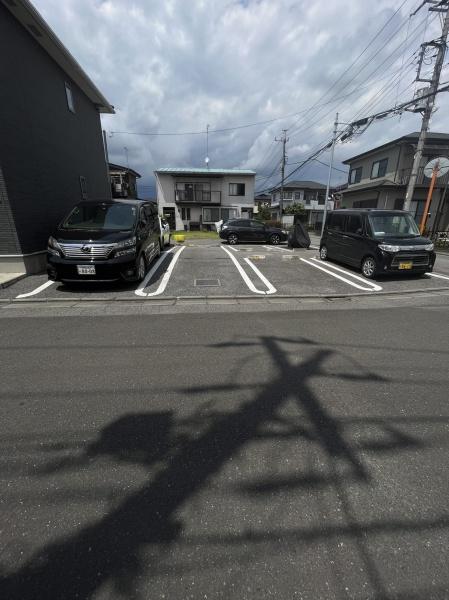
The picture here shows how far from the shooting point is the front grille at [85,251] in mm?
5637

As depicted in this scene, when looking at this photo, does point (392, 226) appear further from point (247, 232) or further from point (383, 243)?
point (247, 232)

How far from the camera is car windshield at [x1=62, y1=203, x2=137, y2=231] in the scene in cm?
644

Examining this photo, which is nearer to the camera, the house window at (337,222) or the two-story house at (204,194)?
the house window at (337,222)

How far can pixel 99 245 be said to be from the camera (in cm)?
565

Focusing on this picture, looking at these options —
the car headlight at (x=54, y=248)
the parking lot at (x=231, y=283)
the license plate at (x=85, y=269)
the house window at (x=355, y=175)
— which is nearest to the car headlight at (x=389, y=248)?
the parking lot at (x=231, y=283)

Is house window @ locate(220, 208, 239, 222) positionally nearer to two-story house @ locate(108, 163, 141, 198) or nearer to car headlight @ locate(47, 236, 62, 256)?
two-story house @ locate(108, 163, 141, 198)

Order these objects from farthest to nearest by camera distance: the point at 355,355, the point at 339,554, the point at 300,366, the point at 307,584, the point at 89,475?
1. the point at 355,355
2. the point at 300,366
3. the point at 89,475
4. the point at 339,554
5. the point at 307,584

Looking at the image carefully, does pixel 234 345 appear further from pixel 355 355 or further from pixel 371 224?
pixel 371 224

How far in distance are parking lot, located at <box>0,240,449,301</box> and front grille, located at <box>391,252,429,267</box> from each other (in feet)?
1.59

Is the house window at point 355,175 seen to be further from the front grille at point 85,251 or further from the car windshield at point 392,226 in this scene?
the front grille at point 85,251

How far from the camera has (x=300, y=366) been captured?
318 cm

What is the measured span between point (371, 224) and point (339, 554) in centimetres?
774

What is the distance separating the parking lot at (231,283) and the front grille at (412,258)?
1.59ft

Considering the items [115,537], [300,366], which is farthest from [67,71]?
[115,537]
